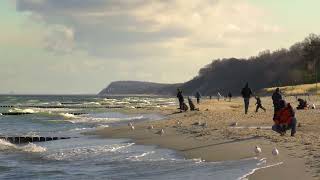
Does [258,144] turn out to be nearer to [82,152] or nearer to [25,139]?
[82,152]

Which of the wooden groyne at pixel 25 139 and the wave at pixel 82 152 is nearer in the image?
the wave at pixel 82 152

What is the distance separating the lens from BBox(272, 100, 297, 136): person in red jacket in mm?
17641

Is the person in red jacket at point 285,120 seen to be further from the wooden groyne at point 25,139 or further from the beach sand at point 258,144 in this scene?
the wooden groyne at point 25,139

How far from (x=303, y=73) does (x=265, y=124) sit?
100095 mm

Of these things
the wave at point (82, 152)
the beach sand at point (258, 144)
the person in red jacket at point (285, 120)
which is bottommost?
the wave at point (82, 152)

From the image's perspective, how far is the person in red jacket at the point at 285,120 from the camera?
17.6 m

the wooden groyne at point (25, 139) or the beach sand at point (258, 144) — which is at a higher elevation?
the beach sand at point (258, 144)

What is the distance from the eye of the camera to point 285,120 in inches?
700

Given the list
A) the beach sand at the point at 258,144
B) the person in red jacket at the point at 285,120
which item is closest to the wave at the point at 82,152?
Answer: the beach sand at the point at 258,144

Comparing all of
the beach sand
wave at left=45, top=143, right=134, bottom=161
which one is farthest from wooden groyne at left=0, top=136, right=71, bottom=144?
wave at left=45, top=143, right=134, bottom=161

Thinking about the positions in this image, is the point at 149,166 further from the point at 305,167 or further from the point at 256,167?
the point at 305,167

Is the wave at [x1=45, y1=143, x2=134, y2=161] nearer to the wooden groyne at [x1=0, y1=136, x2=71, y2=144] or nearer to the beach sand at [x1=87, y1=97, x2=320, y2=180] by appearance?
the beach sand at [x1=87, y1=97, x2=320, y2=180]

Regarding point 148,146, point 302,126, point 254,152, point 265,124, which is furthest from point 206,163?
point 265,124

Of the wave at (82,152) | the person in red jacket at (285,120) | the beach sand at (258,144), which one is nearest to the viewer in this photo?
the beach sand at (258,144)
